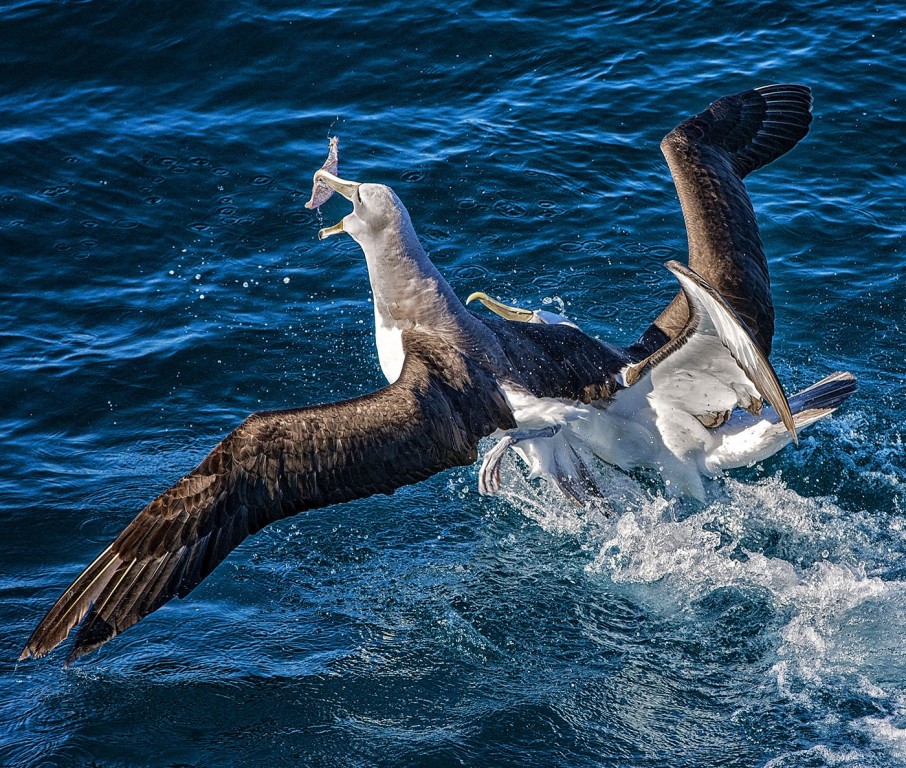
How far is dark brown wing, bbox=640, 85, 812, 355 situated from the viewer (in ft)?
25.0

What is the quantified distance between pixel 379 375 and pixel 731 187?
3.03m

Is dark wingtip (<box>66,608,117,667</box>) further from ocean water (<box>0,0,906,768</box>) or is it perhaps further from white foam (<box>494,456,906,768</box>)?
white foam (<box>494,456,906,768</box>)

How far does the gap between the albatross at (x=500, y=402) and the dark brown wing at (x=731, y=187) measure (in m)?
0.01

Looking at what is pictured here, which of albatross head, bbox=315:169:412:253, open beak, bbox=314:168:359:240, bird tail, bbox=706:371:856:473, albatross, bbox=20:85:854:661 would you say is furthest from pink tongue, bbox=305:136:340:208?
bird tail, bbox=706:371:856:473

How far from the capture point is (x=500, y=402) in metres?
6.84

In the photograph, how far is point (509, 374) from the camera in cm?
700

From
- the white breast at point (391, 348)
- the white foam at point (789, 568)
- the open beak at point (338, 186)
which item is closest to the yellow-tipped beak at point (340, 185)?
the open beak at point (338, 186)

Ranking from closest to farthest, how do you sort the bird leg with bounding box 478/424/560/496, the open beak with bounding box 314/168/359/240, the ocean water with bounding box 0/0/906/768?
the ocean water with bounding box 0/0/906/768 < the open beak with bounding box 314/168/359/240 < the bird leg with bounding box 478/424/560/496

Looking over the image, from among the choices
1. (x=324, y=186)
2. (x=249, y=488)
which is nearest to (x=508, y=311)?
(x=324, y=186)

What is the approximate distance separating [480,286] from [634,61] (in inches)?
165

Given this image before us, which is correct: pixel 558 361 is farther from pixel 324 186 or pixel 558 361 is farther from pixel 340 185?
pixel 324 186

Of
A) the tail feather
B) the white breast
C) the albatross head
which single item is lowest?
the tail feather

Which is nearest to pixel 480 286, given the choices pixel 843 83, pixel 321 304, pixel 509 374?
pixel 321 304

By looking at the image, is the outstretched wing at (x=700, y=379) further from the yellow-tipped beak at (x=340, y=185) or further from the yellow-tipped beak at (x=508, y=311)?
the yellow-tipped beak at (x=340, y=185)
